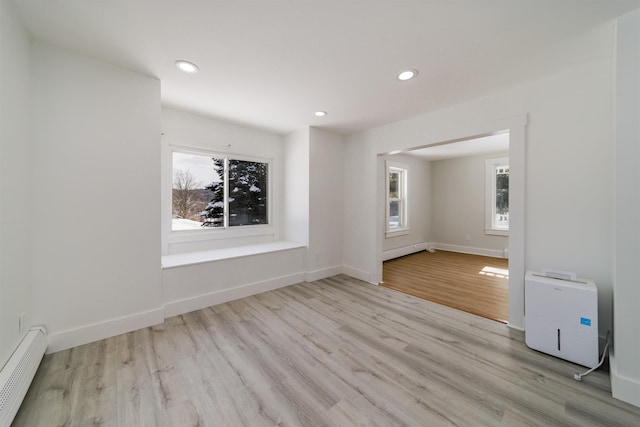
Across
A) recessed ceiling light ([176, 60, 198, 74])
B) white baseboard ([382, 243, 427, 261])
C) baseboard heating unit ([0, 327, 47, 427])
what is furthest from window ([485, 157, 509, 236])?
baseboard heating unit ([0, 327, 47, 427])

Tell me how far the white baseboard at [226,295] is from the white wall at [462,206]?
445cm

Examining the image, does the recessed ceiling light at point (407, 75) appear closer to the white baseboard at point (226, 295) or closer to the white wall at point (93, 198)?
the white wall at point (93, 198)

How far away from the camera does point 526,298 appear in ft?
6.89

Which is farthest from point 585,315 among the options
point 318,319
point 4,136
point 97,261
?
point 4,136

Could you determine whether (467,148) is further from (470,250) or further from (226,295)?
→ (226,295)

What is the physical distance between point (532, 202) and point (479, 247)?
4.02m

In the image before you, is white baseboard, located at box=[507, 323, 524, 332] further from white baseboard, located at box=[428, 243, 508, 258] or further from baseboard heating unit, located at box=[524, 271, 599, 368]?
white baseboard, located at box=[428, 243, 508, 258]

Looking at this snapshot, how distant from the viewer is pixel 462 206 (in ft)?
20.1

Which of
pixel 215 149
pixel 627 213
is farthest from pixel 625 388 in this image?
pixel 215 149

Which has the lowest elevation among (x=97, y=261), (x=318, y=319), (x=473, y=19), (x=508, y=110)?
(x=318, y=319)

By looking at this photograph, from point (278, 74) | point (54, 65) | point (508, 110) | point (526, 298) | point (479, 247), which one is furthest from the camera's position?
point (479, 247)

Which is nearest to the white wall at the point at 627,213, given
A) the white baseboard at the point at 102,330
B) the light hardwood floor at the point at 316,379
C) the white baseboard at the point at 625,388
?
the white baseboard at the point at 625,388

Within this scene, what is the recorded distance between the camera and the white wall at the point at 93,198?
1.95 meters

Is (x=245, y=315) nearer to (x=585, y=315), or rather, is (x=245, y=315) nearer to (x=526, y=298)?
(x=526, y=298)
